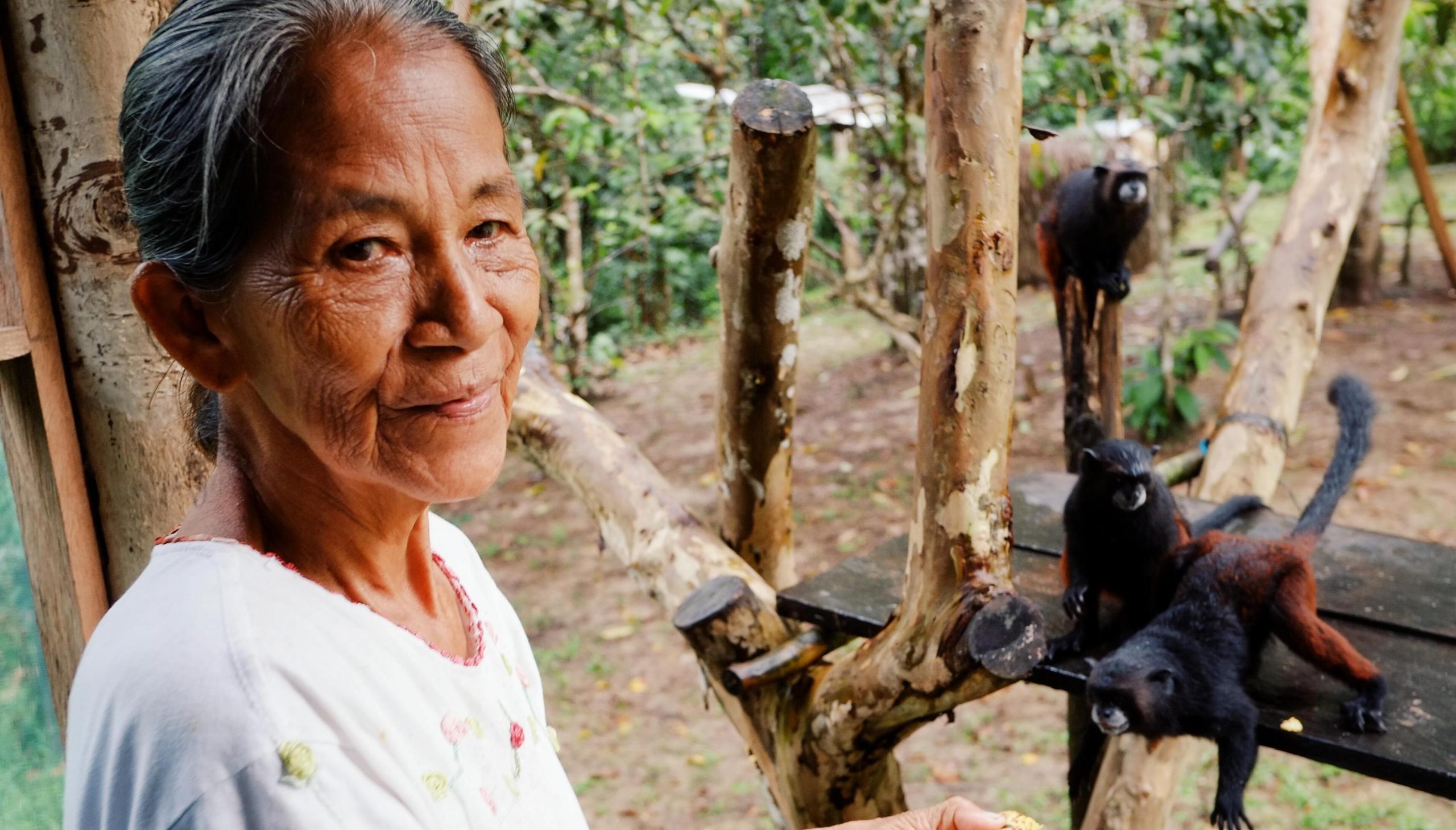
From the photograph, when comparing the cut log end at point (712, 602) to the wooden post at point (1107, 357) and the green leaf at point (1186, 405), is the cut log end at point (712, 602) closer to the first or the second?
the wooden post at point (1107, 357)

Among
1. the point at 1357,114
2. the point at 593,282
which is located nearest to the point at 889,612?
the point at 1357,114

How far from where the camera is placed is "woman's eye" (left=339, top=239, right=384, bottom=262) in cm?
100

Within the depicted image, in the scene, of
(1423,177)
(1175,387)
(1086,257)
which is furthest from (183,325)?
(1175,387)

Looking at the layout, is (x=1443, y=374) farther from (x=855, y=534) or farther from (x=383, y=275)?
(x=383, y=275)

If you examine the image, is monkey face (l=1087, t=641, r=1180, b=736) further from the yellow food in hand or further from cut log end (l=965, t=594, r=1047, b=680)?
the yellow food in hand

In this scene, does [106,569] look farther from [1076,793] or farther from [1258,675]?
[1076,793]

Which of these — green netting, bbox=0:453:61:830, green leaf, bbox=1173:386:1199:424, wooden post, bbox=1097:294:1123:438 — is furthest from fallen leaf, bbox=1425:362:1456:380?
green netting, bbox=0:453:61:830

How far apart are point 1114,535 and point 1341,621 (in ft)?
1.95

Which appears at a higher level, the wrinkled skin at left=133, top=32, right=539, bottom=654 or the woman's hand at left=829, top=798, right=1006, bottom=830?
the wrinkled skin at left=133, top=32, right=539, bottom=654

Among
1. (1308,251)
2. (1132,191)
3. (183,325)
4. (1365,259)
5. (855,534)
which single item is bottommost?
(855,534)

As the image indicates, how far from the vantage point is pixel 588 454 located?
127 inches

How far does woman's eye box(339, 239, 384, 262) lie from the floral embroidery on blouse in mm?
451

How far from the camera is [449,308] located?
1.05 m

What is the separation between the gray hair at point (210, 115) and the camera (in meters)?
0.94
